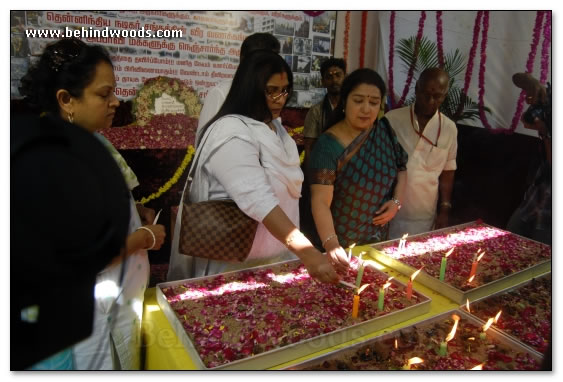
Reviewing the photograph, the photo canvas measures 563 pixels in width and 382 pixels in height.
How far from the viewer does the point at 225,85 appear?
1.53 meters

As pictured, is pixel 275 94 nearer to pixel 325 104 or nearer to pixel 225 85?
pixel 225 85

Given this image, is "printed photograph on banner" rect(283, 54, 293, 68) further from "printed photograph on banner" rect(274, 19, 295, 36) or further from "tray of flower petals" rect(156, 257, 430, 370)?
"tray of flower petals" rect(156, 257, 430, 370)

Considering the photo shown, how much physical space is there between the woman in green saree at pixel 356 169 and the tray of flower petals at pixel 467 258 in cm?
14

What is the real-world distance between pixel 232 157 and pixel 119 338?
25.1 inches

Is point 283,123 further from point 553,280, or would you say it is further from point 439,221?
point 553,280

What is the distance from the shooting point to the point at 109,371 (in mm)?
1270

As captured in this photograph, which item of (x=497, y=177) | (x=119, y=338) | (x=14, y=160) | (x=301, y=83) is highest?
(x=301, y=83)

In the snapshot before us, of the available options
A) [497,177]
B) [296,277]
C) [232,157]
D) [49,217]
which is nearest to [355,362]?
[296,277]

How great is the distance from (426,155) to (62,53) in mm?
1588

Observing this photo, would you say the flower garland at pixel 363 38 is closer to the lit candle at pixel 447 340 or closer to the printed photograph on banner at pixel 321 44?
the printed photograph on banner at pixel 321 44

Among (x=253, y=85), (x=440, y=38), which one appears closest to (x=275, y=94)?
(x=253, y=85)

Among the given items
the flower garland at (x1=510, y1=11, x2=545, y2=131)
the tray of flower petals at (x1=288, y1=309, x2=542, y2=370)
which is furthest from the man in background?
the tray of flower petals at (x1=288, y1=309, x2=542, y2=370)

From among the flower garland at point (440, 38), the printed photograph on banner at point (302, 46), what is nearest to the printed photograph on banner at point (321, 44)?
the printed photograph on banner at point (302, 46)

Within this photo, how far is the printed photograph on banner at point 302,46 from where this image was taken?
5.27 feet
